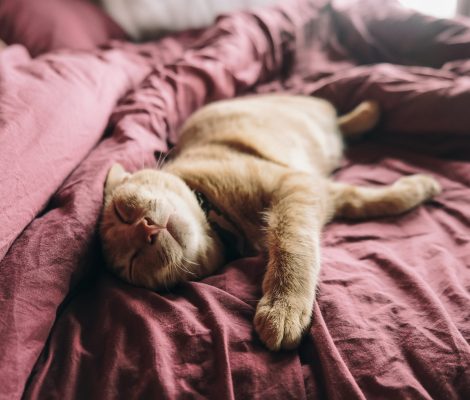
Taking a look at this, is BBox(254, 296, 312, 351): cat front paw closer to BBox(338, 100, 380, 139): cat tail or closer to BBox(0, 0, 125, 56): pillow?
BBox(338, 100, 380, 139): cat tail

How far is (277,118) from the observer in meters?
1.60

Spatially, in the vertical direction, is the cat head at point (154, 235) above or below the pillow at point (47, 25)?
below

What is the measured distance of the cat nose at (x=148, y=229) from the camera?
1013 millimetres

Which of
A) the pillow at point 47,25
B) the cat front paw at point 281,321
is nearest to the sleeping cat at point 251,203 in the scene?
the cat front paw at point 281,321

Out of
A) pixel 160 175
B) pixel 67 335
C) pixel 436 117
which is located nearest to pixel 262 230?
pixel 160 175

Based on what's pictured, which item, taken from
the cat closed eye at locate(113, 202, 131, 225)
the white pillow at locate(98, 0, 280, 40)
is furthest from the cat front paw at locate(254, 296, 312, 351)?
the white pillow at locate(98, 0, 280, 40)

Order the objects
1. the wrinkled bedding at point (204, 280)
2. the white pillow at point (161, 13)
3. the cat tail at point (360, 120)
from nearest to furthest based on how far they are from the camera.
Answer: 1. the wrinkled bedding at point (204, 280)
2. the cat tail at point (360, 120)
3. the white pillow at point (161, 13)

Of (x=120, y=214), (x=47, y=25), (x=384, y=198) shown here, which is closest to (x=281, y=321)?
(x=120, y=214)

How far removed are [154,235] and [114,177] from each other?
28cm

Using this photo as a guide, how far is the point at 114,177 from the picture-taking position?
1207 mm

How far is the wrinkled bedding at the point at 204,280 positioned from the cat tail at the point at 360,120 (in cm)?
4

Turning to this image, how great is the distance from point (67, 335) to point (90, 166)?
531 millimetres

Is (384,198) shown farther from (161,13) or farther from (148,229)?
(161,13)

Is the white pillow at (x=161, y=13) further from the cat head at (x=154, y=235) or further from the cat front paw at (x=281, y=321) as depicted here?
the cat front paw at (x=281, y=321)
